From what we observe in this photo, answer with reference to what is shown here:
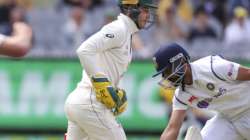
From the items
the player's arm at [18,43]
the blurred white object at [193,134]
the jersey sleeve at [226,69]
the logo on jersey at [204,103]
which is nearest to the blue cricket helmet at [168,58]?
the jersey sleeve at [226,69]

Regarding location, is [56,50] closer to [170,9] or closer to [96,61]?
[170,9]

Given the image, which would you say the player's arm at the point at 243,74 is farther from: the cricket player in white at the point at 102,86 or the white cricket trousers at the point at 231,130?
the cricket player in white at the point at 102,86

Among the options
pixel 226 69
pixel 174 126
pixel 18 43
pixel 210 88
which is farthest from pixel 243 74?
pixel 18 43

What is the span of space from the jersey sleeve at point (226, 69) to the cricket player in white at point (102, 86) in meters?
0.92

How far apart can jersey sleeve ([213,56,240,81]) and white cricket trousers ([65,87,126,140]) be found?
3.50 feet

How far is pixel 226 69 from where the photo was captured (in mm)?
7238

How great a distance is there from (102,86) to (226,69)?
107 cm

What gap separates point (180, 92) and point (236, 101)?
18.3 inches

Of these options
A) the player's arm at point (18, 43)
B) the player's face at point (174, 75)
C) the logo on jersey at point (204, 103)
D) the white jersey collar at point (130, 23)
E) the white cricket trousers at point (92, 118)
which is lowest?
the white cricket trousers at point (92, 118)

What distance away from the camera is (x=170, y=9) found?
13250 mm

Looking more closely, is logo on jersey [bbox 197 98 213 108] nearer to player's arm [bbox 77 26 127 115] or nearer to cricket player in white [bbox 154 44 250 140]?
cricket player in white [bbox 154 44 250 140]

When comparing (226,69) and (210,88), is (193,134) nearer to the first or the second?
(210,88)

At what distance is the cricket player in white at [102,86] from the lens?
25.1 ft

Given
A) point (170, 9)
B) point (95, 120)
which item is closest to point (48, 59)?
point (170, 9)
